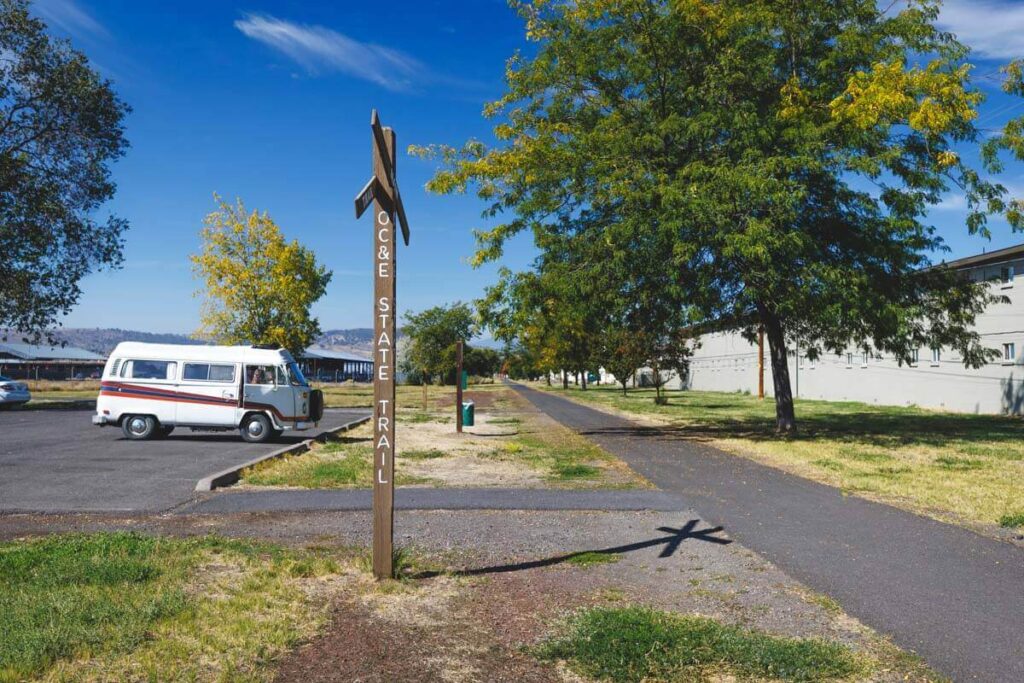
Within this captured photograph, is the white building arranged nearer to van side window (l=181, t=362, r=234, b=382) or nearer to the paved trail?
the paved trail

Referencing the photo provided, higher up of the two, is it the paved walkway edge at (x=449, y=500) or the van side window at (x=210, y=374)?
the van side window at (x=210, y=374)

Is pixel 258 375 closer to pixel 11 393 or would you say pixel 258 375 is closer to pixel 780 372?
pixel 780 372

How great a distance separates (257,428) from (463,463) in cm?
661

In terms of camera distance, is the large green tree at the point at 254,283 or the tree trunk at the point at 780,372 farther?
the large green tree at the point at 254,283

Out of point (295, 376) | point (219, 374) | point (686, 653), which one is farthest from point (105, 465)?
point (686, 653)

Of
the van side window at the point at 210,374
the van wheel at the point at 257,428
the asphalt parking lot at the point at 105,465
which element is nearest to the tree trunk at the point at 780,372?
the asphalt parking lot at the point at 105,465

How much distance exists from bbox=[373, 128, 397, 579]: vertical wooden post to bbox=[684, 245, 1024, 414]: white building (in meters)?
17.9

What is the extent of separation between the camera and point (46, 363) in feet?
319

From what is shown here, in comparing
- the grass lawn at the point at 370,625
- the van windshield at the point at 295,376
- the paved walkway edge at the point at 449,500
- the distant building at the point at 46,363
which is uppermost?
the distant building at the point at 46,363

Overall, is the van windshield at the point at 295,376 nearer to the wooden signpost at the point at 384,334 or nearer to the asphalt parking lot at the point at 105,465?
the asphalt parking lot at the point at 105,465

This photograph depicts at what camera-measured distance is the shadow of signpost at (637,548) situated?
20.5 feet

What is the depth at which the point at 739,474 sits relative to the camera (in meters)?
12.4

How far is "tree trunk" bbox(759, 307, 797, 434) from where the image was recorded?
1939cm

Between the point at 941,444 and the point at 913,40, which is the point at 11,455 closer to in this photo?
the point at 941,444
